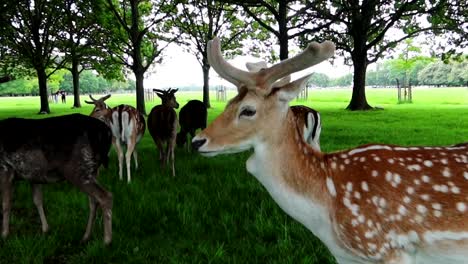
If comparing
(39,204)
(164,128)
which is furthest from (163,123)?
(39,204)

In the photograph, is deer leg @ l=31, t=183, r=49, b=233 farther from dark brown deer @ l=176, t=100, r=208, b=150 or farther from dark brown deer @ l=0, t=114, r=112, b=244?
dark brown deer @ l=176, t=100, r=208, b=150

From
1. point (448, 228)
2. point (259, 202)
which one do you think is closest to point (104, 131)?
point (259, 202)

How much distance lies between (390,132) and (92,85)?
98.4 m

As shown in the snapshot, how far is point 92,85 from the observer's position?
100562 millimetres

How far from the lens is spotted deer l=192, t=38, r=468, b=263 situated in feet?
6.98

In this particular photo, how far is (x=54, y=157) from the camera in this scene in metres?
3.80

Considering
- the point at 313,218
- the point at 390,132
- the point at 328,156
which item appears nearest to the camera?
the point at 313,218

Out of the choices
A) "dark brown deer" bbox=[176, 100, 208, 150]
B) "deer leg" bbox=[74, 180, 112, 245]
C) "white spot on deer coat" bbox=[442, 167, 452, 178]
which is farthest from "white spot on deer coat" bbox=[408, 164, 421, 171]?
"dark brown deer" bbox=[176, 100, 208, 150]

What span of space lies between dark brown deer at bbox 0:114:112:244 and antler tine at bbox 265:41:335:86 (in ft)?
7.33

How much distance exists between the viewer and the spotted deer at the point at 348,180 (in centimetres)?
213

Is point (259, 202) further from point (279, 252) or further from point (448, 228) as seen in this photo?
point (448, 228)

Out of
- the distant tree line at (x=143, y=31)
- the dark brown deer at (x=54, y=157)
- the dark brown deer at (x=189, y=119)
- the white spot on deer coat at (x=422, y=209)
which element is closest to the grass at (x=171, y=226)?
the dark brown deer at (x=54, y=157)

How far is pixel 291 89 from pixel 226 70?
45 centimetres

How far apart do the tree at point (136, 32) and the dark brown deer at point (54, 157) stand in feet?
50.0
